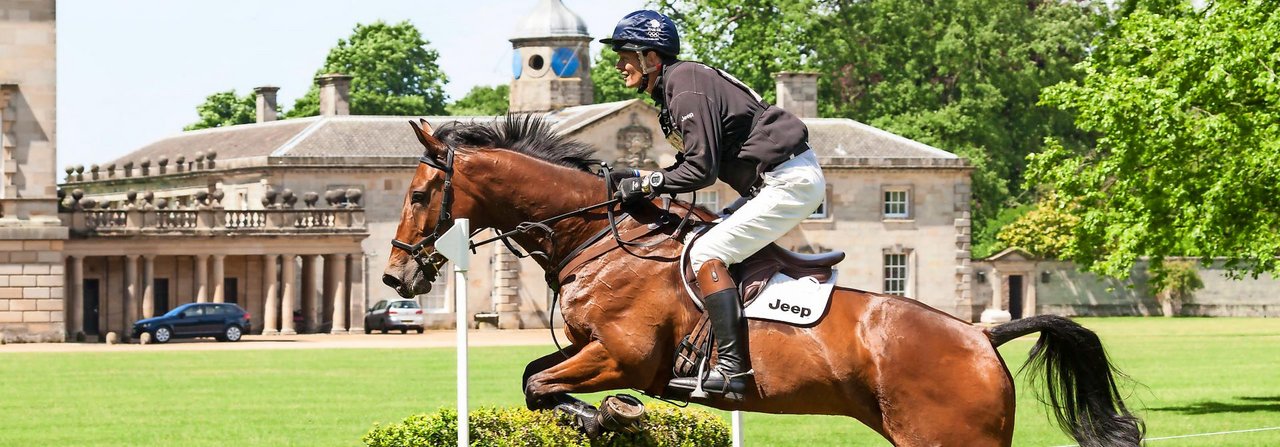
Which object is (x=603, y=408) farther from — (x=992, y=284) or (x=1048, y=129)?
(x=1048, y=129)

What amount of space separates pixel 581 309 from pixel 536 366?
611mm

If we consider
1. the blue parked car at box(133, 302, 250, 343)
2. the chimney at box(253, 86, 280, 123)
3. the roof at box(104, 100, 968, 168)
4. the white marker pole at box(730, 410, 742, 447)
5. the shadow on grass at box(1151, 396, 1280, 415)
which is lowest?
the blue parked car at box(133, 302, 250, 343)

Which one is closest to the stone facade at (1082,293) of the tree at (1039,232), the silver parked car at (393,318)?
the tree at (1039,232)

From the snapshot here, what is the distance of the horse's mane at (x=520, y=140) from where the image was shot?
1116cm

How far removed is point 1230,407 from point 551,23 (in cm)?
4956

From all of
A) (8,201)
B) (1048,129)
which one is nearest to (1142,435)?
(8,201)

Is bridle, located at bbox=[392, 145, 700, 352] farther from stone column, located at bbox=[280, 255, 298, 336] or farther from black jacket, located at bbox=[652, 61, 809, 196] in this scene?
stone column, located at bbox=[280, 255, 298, 336]

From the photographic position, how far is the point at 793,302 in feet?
34.2

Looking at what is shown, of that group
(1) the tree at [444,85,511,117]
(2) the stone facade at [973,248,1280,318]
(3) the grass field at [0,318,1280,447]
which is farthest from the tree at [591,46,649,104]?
(3) the grass field at [0,318,1280,447]

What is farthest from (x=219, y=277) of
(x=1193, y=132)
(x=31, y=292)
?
(x=1193, y=132)

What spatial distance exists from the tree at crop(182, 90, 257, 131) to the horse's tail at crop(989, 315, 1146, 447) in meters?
82.2

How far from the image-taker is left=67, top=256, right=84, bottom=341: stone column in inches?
2296

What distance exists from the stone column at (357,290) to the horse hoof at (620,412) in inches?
2125

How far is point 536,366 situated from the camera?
434 inches
